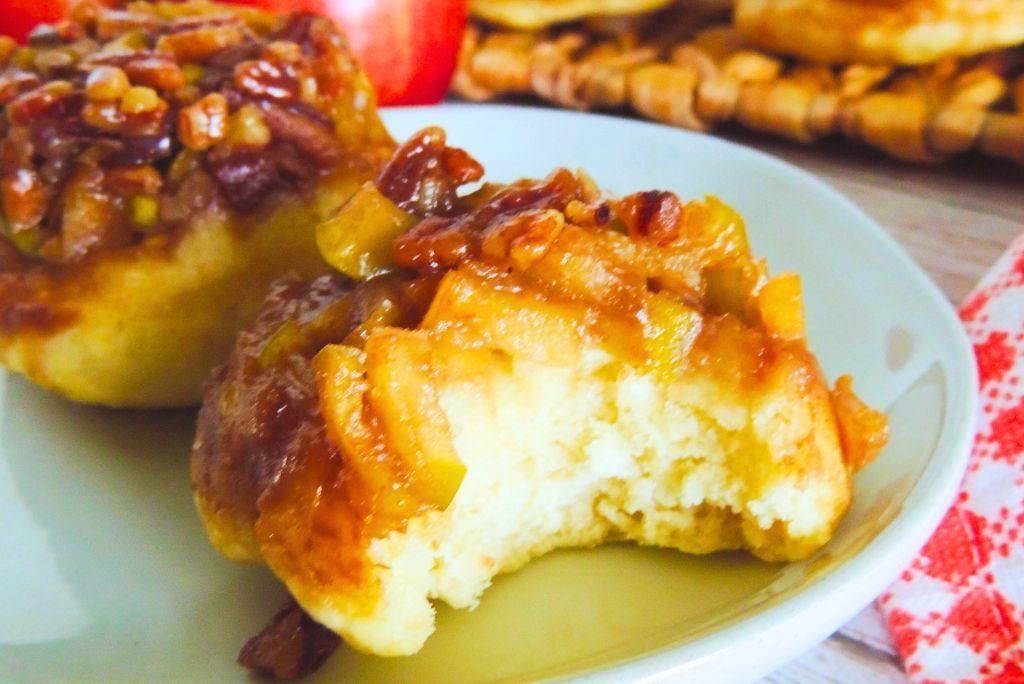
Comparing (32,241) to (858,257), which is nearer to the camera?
(32,241)

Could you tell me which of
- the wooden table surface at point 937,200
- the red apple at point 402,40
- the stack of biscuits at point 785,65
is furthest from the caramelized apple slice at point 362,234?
the red apple at point 402,40

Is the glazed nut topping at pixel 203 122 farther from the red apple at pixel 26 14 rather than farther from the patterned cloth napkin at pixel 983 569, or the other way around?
the red apple at pixel 26 14

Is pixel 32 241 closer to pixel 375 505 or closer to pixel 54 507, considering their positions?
pixel 54 507

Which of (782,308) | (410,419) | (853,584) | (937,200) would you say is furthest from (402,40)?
(853,584)

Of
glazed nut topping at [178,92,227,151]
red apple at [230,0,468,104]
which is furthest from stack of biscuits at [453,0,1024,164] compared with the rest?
glazed nut topping at [178,92,227,151]

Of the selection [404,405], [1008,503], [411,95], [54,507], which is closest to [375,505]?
[404,405]

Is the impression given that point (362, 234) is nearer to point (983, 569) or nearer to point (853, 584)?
point (853, 584)
